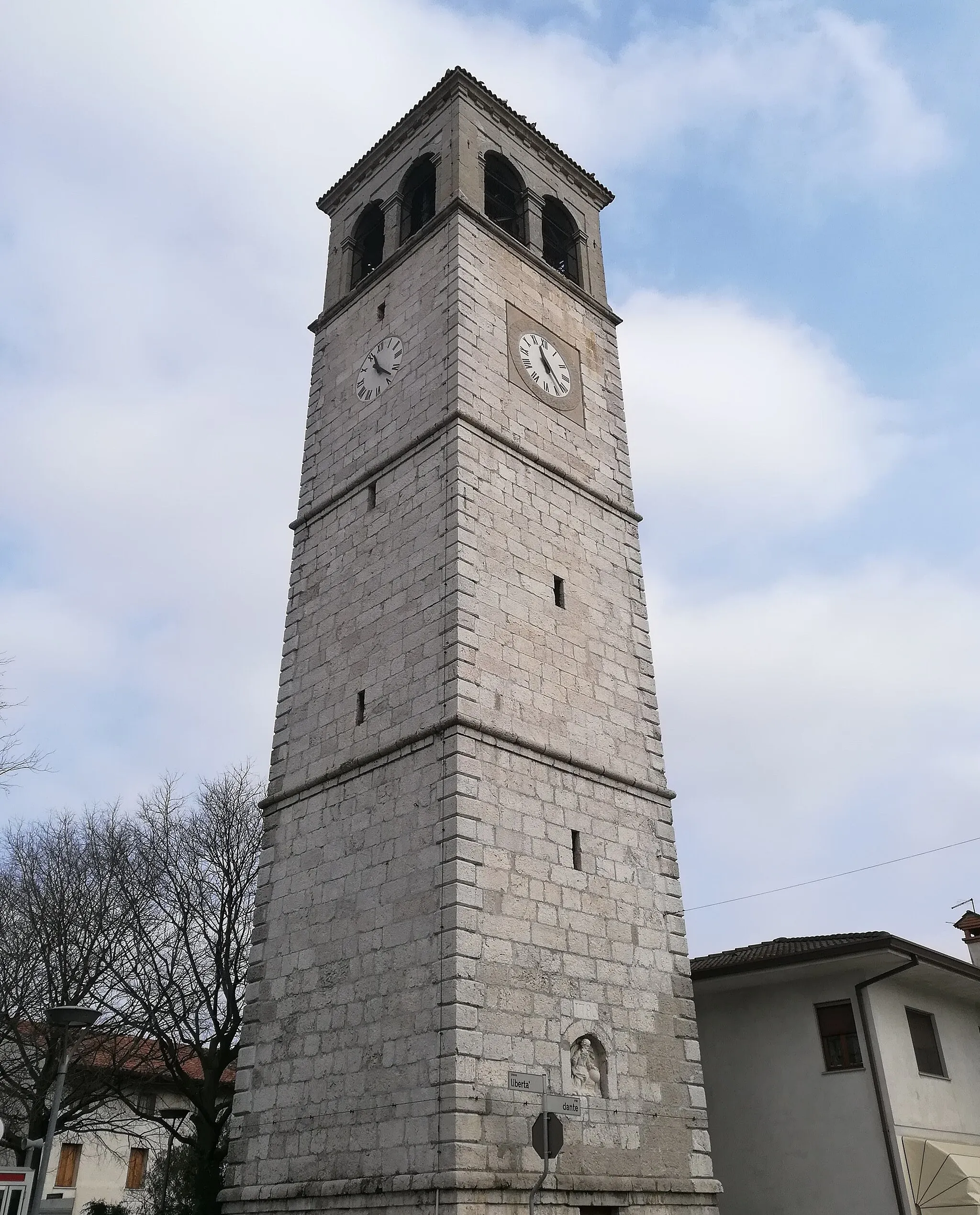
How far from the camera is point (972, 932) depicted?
20.2 m

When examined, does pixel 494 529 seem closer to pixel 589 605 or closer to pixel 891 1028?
pixel 589 605

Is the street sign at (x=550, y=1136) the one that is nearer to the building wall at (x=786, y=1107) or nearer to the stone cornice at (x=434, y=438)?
the building wall at (x=786, y=1107)

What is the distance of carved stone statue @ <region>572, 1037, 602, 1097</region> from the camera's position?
1138 cm

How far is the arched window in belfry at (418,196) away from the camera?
19.4 metres

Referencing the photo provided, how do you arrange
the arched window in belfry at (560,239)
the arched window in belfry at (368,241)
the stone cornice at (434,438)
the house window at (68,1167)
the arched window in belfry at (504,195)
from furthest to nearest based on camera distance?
the house window at (68,1167) → the arched window in belfry at (368,241) → the arched window in belfry at (560,239) → the arched window in belfry at (504,195) → the stone cornice at (434,438)

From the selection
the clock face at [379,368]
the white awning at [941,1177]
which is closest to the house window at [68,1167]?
the clock face at [379,368]

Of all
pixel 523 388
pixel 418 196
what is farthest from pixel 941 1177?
pixel 418 196

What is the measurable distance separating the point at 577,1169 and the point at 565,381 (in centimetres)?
1170

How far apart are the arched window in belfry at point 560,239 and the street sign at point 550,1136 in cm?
→ 1505

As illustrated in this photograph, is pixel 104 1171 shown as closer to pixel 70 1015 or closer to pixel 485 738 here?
pixel 70 1015

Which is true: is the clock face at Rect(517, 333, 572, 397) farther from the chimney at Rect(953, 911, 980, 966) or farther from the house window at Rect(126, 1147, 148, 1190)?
the house window at Rect(126, 1147, 148, 1190)

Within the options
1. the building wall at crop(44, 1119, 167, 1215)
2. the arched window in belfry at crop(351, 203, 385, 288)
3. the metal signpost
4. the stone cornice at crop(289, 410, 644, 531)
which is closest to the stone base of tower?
the metal signpost

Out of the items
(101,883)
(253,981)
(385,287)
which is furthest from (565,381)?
(101,883)

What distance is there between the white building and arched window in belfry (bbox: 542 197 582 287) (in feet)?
42.0
